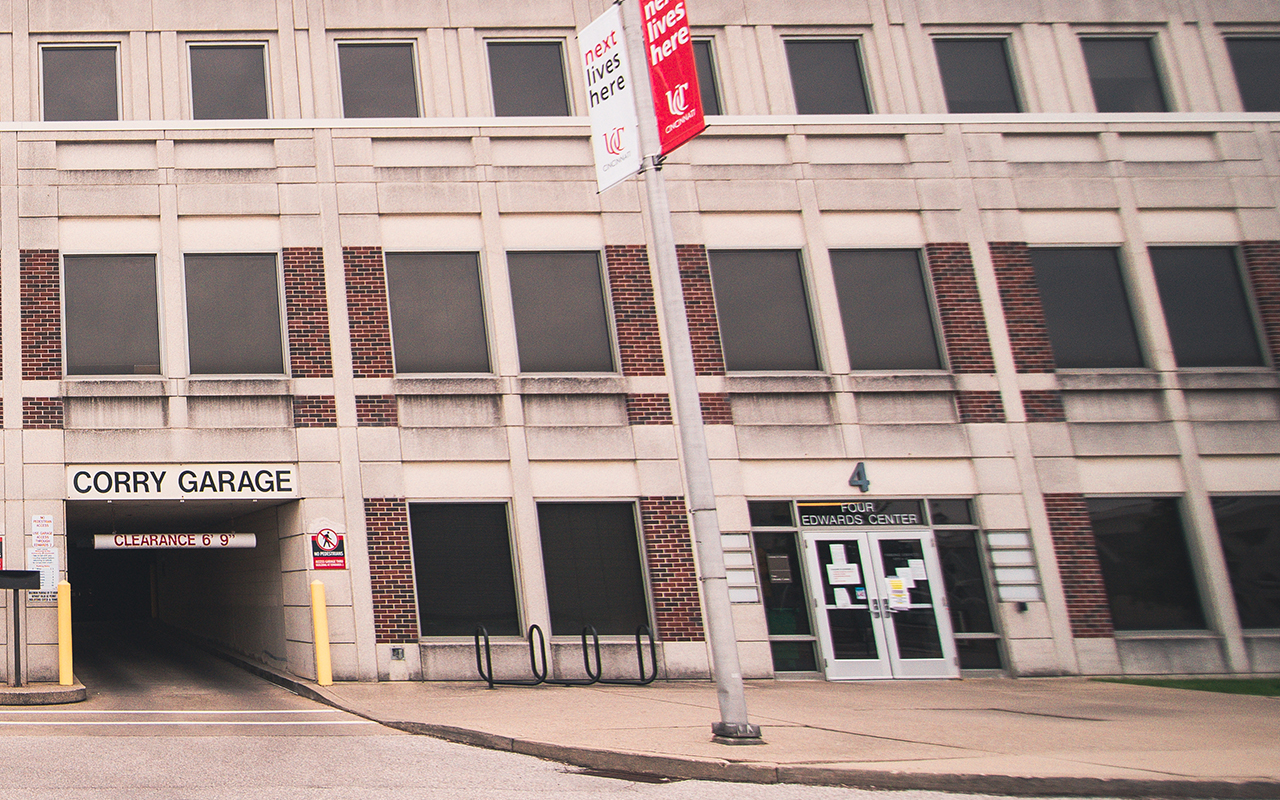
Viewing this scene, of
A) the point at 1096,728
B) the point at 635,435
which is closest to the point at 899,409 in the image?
the point at 635,435

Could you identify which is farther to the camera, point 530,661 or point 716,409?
point 716,409

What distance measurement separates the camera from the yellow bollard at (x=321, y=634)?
52.1 ft

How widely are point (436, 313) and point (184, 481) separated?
14.6 feet

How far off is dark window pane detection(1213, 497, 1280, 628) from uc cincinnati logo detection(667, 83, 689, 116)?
1245cm

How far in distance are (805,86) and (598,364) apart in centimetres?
622

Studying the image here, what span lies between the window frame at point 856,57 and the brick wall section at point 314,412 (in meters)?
9.24

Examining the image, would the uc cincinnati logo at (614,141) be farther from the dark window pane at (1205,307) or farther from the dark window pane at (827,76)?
the dark window pane at (1205,307)

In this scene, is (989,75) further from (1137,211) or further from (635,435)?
(635,435)

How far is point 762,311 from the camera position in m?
18.8

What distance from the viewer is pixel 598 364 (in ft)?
60.1

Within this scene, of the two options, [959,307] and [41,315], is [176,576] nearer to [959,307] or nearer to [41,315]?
[41,315]

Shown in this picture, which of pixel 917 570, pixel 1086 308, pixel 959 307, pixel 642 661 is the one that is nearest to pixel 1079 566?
pixel 917 570

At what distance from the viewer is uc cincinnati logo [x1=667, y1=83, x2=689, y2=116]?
36.7 feet

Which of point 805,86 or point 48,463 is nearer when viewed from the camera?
point 48,463
